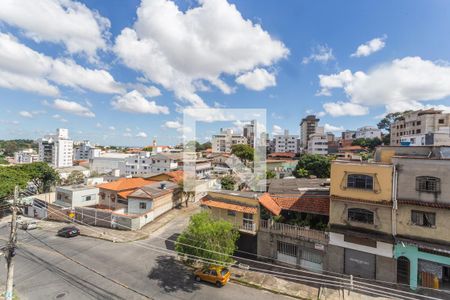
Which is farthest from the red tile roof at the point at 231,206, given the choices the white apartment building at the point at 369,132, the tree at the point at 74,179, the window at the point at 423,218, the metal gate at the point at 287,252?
the white apartment building at the point at 369,132

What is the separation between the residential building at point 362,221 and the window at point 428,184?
1.73 meters

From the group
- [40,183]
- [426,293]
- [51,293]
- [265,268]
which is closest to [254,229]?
[265,268]

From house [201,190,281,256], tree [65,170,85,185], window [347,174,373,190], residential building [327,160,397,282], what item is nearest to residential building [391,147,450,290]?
residential building [327,160,397,282]

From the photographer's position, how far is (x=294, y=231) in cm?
1869

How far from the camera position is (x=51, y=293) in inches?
617

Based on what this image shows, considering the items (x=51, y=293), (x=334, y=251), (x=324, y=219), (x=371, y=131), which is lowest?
(x=51, y=293)

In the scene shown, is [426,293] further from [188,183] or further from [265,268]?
[188,183]

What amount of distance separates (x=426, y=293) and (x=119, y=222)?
29.7 metres

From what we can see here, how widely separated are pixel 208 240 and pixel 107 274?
352 inches

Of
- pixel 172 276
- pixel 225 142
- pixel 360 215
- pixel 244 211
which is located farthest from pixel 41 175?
pixel 225 142

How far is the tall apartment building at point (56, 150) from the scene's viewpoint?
114 metres

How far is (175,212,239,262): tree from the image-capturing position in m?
16.3

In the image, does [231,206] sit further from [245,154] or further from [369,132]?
[369,132]

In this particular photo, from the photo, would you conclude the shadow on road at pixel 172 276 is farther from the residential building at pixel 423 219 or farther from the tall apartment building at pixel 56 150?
the tall apartment building at pixel 56 150
